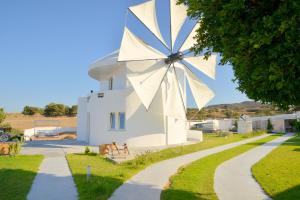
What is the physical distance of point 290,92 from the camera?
18.6 feet

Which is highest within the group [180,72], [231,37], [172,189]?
[180,72]

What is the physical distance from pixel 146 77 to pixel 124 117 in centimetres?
397

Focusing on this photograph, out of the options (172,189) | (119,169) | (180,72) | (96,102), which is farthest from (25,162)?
(180,72)

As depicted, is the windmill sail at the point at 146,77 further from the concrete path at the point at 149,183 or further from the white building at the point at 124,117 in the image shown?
the concrete path at the point at 149,183

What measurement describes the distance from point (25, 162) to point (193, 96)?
15258mm

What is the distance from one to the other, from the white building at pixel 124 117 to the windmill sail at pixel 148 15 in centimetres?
367

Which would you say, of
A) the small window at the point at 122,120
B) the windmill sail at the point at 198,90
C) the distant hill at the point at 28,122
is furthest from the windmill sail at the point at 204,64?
the distant hill at the point at 28,122

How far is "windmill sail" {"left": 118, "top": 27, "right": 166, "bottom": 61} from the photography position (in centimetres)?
2165

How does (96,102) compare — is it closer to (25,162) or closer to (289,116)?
(25,162)

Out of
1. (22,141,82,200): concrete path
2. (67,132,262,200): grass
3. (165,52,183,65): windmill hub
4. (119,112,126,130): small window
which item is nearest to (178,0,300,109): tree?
(67,132,262,200): grass

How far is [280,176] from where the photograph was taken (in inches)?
487

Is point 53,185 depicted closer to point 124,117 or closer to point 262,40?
point 262,40

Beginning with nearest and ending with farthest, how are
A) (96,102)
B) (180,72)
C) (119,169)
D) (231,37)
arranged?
(231,37), (119,169), (96,102), (180,72)

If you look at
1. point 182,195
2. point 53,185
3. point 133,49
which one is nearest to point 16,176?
point 53,185
